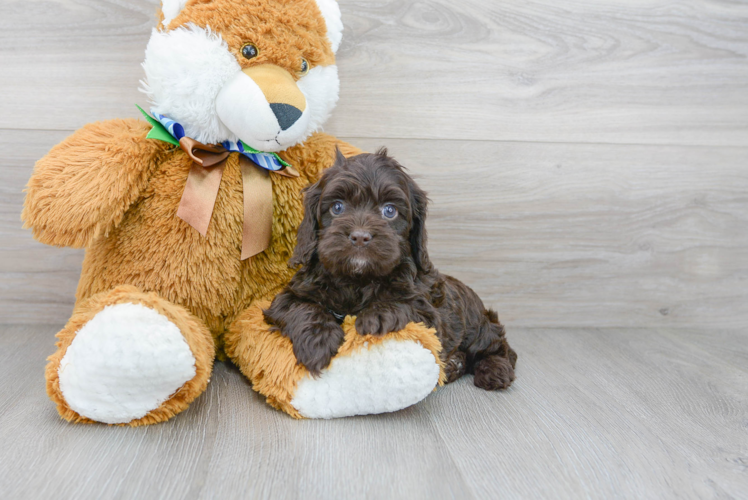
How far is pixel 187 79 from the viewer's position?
4.50 feet

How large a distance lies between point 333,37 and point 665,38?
1.28 m

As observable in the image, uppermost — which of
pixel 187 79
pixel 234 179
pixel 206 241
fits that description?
pixel 187 79

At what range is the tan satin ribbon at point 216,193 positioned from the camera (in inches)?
56.3

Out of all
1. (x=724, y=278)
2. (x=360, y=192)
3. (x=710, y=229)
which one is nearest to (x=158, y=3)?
(x=360, y=192)

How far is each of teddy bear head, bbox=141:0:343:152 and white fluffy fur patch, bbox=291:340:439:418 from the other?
61cm

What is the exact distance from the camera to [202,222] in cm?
143

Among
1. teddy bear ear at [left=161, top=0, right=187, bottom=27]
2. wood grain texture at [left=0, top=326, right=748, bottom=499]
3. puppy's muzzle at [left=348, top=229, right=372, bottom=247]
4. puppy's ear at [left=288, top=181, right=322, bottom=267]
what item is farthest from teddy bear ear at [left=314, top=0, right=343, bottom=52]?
wood grain texture at [left=0, top=326, right=748, bottom=499]

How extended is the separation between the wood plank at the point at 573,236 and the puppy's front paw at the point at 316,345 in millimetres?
846

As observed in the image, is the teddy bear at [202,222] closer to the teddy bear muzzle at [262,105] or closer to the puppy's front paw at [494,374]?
the teddy bear muzzle at [262,105]

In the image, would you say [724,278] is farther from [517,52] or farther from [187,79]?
[187,79]

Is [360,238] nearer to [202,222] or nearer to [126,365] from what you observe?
[202,222]

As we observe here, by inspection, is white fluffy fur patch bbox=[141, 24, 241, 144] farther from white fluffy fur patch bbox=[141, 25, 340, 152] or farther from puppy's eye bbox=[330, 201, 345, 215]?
puppy's eye bbox=[330, 201, 345, 215]

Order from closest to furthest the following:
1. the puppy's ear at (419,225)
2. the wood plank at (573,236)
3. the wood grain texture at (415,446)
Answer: the wood grain texture at (415,446)
the puppy's ear at (419,225)
the wood plank at (573,236)

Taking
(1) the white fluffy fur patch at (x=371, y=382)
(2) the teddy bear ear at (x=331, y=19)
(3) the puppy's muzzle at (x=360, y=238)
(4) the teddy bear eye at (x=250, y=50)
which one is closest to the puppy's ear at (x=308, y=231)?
(3) the puppy's muzzle at (x=360, y=238)
